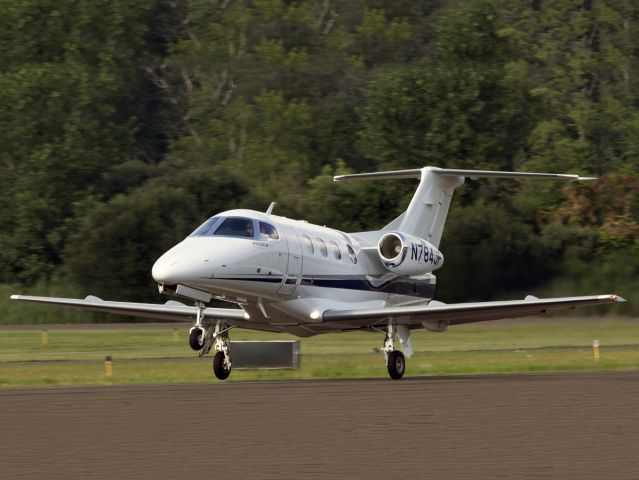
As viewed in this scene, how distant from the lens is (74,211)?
6116 centimetres

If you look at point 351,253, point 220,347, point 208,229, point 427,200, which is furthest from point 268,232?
point 427,200

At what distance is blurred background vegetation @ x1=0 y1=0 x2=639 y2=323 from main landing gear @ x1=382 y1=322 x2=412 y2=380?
1252 centimetres

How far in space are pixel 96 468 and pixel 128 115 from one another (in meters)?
68.2

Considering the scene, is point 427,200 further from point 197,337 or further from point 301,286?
point 197,337

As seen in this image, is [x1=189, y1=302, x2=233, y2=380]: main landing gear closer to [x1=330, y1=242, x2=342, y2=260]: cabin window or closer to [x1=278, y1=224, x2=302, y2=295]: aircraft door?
[x1=278, y1=224, x2=302, y2=295]: aircraft door

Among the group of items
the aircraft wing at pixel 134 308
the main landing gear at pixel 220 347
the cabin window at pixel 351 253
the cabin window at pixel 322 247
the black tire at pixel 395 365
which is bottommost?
the black tire at pixel 395 365

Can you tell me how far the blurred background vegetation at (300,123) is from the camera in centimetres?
5234

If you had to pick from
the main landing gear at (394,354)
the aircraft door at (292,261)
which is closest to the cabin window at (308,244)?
the aircraft door at (292,261)

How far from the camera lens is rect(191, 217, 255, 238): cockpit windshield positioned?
23.1 meters

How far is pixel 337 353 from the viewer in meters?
34.6

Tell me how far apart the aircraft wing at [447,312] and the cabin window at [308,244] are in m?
1.22

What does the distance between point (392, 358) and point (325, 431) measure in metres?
9.76

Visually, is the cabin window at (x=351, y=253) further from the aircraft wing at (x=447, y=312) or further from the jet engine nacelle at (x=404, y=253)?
the aircraft wing at (x=447, y=312)

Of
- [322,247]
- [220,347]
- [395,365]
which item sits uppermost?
[322,247]
